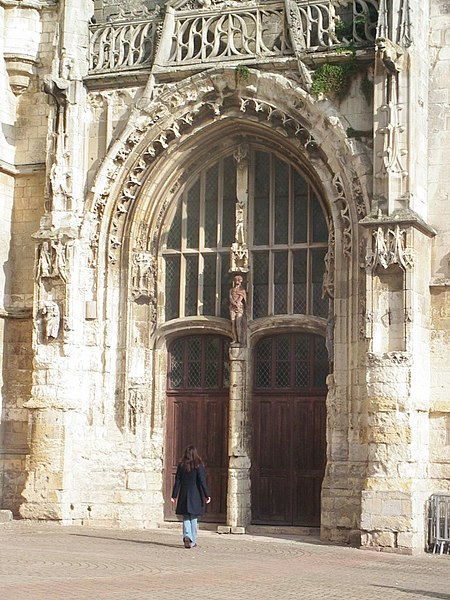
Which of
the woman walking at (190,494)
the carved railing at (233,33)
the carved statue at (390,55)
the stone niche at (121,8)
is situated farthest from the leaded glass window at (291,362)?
the stone niche at (121,8)

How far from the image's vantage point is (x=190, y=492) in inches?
687

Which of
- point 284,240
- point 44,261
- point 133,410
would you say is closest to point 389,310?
point 284,240

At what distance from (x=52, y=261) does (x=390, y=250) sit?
582 centimetres

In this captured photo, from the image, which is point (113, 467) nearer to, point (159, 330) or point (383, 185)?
point (159, 330)

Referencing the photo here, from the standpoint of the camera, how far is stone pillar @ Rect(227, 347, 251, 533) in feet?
66.1

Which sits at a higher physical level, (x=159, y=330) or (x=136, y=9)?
(x=136, y=9)

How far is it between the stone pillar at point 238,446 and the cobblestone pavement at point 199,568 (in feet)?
2.03

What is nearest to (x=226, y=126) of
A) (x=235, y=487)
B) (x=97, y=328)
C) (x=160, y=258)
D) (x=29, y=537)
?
(x=160, y=258)

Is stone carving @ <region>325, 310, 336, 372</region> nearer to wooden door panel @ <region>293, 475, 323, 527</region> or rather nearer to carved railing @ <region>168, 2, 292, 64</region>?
wooden door panel @ <region>293, 475, 323, 527</region>

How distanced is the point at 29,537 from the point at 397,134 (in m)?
8.18

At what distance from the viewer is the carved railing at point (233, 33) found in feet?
65.5

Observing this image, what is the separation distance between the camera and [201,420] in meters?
21.2

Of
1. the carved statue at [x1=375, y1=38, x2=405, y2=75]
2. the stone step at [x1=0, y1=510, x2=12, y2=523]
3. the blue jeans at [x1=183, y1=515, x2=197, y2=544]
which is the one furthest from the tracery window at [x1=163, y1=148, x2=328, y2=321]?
the blue jeans at [x1=183, y1=515, x2=197, y2=544]

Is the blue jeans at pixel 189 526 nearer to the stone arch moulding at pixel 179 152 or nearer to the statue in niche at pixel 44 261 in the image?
the stone arch moulding at pixel 179 152
